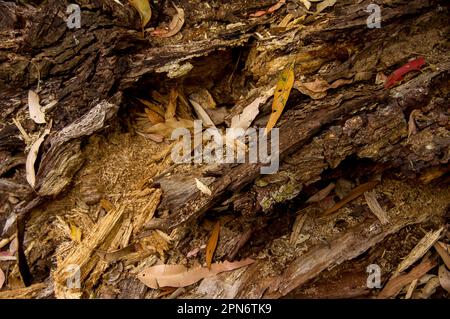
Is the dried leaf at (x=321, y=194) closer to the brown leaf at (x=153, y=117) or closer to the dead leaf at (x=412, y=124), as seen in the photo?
the dead leaf at (x=412, y=124)

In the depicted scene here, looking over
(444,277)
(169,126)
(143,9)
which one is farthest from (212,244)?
(143,9)

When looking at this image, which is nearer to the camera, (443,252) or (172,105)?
(443,252)

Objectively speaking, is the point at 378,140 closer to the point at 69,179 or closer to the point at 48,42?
the point at 69,179

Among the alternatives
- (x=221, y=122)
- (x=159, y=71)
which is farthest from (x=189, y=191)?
(x=159, y=71)

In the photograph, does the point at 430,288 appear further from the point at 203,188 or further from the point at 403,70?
the point at 203,188

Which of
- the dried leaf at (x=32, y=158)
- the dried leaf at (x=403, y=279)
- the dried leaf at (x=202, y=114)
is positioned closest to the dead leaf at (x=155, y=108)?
the dried leaf at (x=202, y=114)
